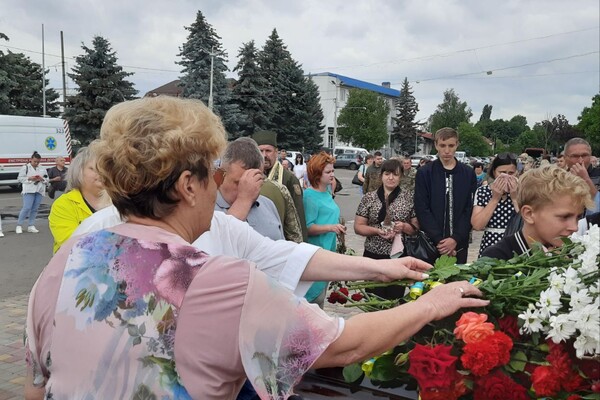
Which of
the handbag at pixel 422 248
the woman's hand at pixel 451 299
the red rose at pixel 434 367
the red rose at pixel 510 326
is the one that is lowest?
the handbag at pixel 422 248

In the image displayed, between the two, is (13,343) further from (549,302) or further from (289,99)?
(289,99)

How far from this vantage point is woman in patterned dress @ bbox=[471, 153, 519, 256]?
4.33 m

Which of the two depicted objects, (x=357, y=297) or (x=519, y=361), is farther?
(x=357, y=297)

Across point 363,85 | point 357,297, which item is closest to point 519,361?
point 357,297

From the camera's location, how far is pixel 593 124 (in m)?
54.9

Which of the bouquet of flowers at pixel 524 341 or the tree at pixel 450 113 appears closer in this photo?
the bouquet of flowers at pixel 524 341

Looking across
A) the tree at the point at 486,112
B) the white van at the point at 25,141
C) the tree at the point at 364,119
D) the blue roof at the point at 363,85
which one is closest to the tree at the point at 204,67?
the white van at the point at 25,141

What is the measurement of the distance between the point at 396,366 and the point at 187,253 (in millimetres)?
865

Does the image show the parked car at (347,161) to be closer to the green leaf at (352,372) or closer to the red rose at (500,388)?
the green leaf at (352,372)

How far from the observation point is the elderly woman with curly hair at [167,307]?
1.23 m

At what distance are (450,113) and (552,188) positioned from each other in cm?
9169

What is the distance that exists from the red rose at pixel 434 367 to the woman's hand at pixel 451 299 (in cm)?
11

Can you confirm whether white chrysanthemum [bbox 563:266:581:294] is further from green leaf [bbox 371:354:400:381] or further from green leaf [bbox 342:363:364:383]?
green leaf [bbox 342:363:364:383]

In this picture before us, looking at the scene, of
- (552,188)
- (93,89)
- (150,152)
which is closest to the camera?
(150,152)
